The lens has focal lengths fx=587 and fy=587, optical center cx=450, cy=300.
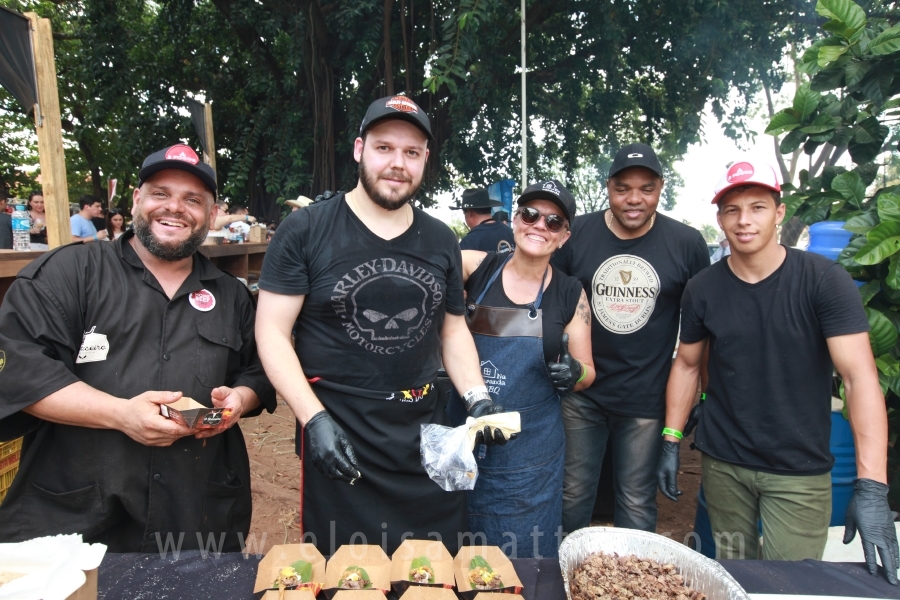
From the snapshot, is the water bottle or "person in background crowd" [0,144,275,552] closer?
"person in background crowd" [0,144,275,552]

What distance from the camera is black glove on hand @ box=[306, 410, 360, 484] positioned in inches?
76.2

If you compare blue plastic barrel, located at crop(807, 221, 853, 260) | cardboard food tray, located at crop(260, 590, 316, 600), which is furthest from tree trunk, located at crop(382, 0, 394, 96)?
cardboard food tray, located at crop(260, 590, 316, 600)

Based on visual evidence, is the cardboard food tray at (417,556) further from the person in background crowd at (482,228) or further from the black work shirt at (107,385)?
the person in background crowd at (482,228)

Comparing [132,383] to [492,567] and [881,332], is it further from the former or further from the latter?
[881,332]

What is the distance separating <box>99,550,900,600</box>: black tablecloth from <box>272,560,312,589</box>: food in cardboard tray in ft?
0.38

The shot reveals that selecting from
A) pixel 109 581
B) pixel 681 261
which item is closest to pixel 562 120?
pixel 681 261

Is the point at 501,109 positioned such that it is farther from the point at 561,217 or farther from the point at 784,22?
the point at 561,217

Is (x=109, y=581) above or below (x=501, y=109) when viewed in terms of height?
below

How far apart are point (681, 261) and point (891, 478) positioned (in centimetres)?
194

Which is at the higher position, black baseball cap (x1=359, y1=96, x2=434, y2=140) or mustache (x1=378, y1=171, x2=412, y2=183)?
black baseball cap (x1=359, y1=96, x2=434, y2=140)

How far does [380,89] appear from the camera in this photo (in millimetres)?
9648

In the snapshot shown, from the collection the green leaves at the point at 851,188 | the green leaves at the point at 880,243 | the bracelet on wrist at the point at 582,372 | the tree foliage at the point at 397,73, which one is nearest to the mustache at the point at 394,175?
the bracelet on wrist at the point at 582,372

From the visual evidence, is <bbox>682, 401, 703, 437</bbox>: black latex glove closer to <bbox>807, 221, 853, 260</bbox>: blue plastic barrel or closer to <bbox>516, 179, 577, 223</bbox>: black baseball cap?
<bbox>516, 179, 577, 223</bbox>: black baseball cap

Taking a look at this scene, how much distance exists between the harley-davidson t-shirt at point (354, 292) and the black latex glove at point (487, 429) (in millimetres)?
259
